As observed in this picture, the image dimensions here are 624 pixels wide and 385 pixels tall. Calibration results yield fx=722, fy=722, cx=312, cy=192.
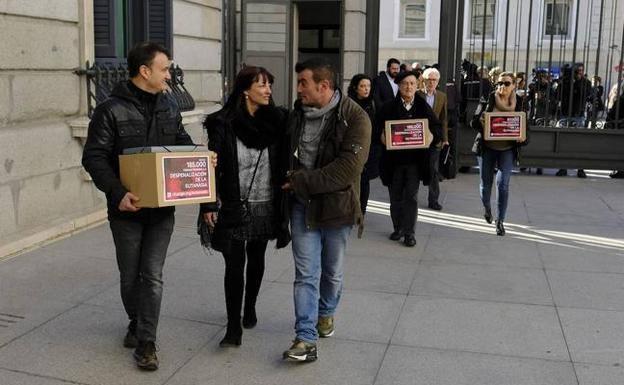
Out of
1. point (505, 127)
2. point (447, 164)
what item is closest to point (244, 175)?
point (505, 127)

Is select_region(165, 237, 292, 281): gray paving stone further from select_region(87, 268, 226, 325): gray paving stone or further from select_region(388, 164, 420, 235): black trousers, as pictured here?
select_region(388, 164, 420, 235): black trousers

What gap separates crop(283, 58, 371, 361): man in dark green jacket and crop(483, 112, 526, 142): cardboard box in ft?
12.5

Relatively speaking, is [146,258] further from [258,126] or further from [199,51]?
[199,51]

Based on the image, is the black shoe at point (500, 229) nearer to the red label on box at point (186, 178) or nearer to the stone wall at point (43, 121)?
the stone wall at point (43, 121)

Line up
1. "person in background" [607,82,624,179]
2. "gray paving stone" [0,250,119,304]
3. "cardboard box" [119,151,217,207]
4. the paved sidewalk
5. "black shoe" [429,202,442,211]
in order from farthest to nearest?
"person in background" [607,82,624,179], "black shoe" [429,202,442,211], "gray paving stone" [0,250,119,304], the paved sidewalk, "cardboard box" [119,151,217,207]

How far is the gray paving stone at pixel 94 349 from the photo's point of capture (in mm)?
4145

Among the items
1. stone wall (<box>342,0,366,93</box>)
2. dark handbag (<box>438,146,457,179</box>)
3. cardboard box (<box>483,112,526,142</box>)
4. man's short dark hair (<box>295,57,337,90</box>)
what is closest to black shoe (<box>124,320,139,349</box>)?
man's short dark hair (<box>295,57,337,90</box>)

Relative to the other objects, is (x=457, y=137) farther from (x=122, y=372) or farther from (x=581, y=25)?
(x=581, y=25)

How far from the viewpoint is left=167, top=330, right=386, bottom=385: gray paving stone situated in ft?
13.6

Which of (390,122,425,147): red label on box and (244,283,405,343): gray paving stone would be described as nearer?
(244,283,405,343): gray paving stone

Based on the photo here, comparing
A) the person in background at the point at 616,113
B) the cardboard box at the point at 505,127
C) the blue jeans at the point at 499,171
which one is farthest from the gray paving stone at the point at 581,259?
the person in background at the point at 616,113

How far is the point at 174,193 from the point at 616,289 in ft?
13.1

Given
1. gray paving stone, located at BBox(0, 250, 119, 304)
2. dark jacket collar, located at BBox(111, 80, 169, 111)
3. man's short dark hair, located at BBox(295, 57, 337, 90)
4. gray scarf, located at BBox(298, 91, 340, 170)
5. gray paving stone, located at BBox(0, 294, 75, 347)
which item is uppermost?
man's short dark hair, located at BBox(295, 57, 337, 90)

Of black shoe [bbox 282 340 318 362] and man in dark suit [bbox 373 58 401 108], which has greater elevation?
man in dark suit [bbox 373 58 401 108]
